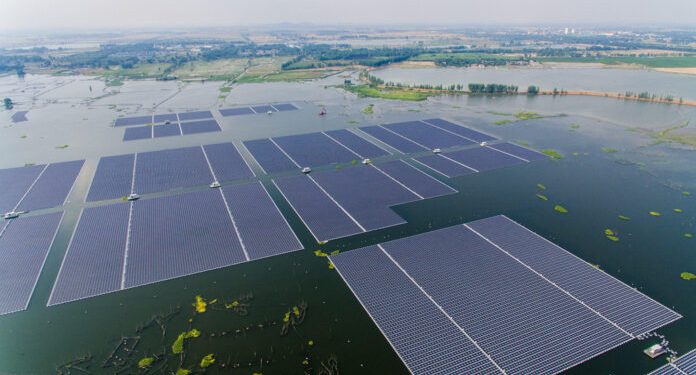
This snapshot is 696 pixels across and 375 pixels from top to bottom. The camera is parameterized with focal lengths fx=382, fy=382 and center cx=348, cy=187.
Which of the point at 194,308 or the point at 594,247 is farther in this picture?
the point at 594,247

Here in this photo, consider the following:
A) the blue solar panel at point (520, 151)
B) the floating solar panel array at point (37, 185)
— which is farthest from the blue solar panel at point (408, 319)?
the floating solar panel array at point (37, 185)

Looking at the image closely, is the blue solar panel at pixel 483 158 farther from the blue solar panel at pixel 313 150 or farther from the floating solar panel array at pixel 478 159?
the blue solar panel at pixel 313 150

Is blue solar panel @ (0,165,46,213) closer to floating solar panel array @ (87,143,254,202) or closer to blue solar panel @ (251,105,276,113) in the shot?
floating solar panel array @ (87,143,254,202)

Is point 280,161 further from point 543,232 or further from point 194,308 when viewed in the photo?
point 543,232

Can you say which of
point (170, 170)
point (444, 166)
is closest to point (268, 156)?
point (170, 170)

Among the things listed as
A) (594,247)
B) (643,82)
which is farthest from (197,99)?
(643,82)

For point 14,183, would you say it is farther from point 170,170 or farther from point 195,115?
point 195,115

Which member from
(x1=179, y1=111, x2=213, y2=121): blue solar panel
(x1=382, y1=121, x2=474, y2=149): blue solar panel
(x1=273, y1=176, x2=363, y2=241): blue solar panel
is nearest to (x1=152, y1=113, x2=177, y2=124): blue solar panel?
(x1=179, y1=111, x2=213, y2=121): blue solar panel

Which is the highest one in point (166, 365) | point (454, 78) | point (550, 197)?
point (454, 78)
